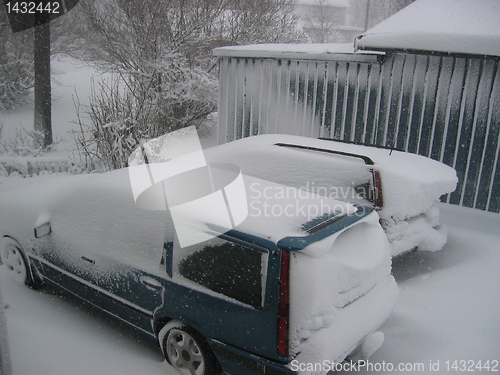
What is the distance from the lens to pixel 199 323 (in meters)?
3.06

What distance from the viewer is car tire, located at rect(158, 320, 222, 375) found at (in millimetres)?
A: 3113

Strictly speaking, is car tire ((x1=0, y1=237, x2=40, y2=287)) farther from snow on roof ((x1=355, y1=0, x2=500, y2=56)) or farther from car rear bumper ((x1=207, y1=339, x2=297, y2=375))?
snow on roof ((x1=355, y1=0, x2=500, y2=56))

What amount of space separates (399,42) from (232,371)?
591 cm

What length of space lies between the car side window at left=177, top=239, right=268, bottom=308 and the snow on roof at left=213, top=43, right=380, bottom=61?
5935 mm

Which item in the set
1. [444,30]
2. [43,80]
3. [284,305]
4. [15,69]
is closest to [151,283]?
[284,305]

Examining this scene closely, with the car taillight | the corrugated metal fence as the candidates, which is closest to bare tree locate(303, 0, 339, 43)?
the corrugated metal fence

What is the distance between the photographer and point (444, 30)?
6699 millimetres

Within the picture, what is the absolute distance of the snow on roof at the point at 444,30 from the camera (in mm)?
6340

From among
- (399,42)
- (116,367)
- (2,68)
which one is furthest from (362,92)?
(2,68)

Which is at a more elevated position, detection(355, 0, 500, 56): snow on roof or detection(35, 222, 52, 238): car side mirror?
detection(355, 0, 500, 56): snow on roof

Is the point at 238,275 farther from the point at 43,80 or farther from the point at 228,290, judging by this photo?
the point at 43,80

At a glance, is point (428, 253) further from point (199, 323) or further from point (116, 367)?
point (116, 367)

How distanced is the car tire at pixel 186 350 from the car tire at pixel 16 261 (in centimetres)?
187

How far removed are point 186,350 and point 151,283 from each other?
0.58 metres
